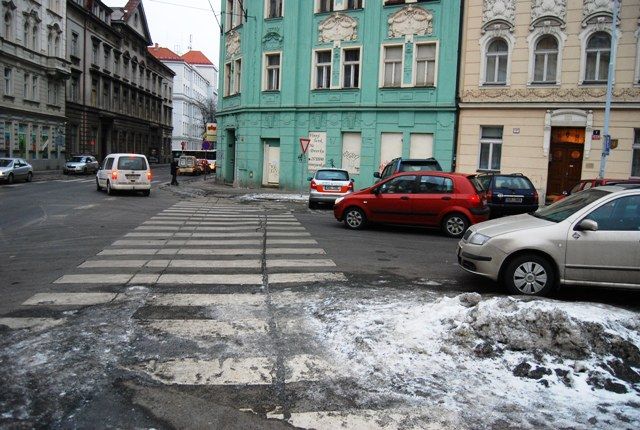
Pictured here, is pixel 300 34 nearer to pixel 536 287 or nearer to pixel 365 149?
pixel 365 149

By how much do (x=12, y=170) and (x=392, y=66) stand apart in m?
20.2

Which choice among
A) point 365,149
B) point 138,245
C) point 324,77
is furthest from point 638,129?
point 138,245

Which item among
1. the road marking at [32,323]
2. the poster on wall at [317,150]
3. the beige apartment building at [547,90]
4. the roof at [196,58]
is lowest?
the road marking at [32,323]

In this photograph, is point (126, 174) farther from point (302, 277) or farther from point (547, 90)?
point (547, 90)

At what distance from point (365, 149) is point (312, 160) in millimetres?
2887

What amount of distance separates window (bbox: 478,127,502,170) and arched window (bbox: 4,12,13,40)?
33890 millimetres

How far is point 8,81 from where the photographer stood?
133ft

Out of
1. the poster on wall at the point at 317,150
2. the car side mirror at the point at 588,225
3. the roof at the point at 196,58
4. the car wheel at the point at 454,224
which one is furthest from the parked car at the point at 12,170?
the roof at the point at 196,58

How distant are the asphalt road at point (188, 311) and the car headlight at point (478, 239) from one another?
0.68 meters

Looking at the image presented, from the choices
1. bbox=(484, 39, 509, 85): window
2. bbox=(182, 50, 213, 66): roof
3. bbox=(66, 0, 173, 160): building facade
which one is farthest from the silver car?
bbox=(182, 50, 213, 66): roof

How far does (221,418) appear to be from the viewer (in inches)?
158

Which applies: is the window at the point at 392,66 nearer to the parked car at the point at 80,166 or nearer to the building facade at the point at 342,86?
the building facade at the point at 342,86

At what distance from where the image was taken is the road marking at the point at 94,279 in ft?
25.9

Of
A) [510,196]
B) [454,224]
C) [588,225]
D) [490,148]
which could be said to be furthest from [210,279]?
[490,148]
